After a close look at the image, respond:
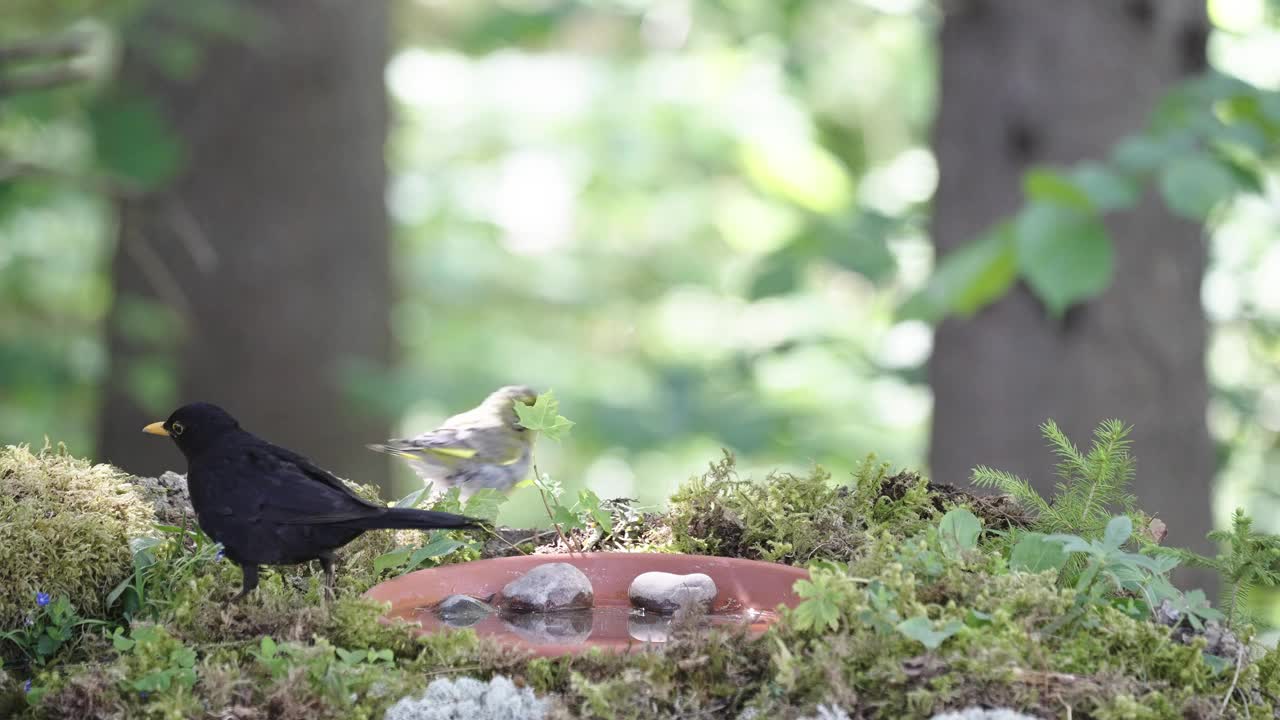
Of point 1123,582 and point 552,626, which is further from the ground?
point 1123,582

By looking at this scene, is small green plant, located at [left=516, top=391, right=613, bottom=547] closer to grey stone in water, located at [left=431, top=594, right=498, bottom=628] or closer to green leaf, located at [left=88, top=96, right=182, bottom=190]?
grey stone in water, located at [left=431, top=594, right=498, bottom=628]

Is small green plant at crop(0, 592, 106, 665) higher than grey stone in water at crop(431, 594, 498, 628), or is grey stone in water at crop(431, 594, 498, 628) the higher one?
grey stone in water at crop(431, 594, 498, 628)

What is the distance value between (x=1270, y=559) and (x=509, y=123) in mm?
13067

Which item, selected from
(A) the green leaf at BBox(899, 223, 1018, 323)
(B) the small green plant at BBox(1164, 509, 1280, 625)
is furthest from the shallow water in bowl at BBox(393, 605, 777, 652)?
(A) the green leaf at BBox(899, 223, 1018, 323)

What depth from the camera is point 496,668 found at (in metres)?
2.24

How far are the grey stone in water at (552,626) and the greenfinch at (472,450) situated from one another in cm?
158

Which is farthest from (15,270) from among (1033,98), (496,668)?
(496,668)

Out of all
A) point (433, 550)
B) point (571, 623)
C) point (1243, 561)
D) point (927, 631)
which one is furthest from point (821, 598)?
point (433, 550)

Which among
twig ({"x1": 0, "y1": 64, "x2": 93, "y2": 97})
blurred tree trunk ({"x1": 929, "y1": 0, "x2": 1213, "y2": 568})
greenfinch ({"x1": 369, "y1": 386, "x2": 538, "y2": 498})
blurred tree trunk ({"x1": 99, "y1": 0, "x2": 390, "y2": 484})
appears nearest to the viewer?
greenfinch ({"x1": 369, "y1": 386, "x2": 538, "y2": 498})

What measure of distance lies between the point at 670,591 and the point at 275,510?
0.78 metres

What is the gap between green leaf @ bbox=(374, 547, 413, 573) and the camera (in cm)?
283

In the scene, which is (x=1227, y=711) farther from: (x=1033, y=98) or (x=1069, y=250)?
(x=1033, y=98)

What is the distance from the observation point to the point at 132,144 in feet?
23.1

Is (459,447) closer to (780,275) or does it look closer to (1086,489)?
(1086,489)
